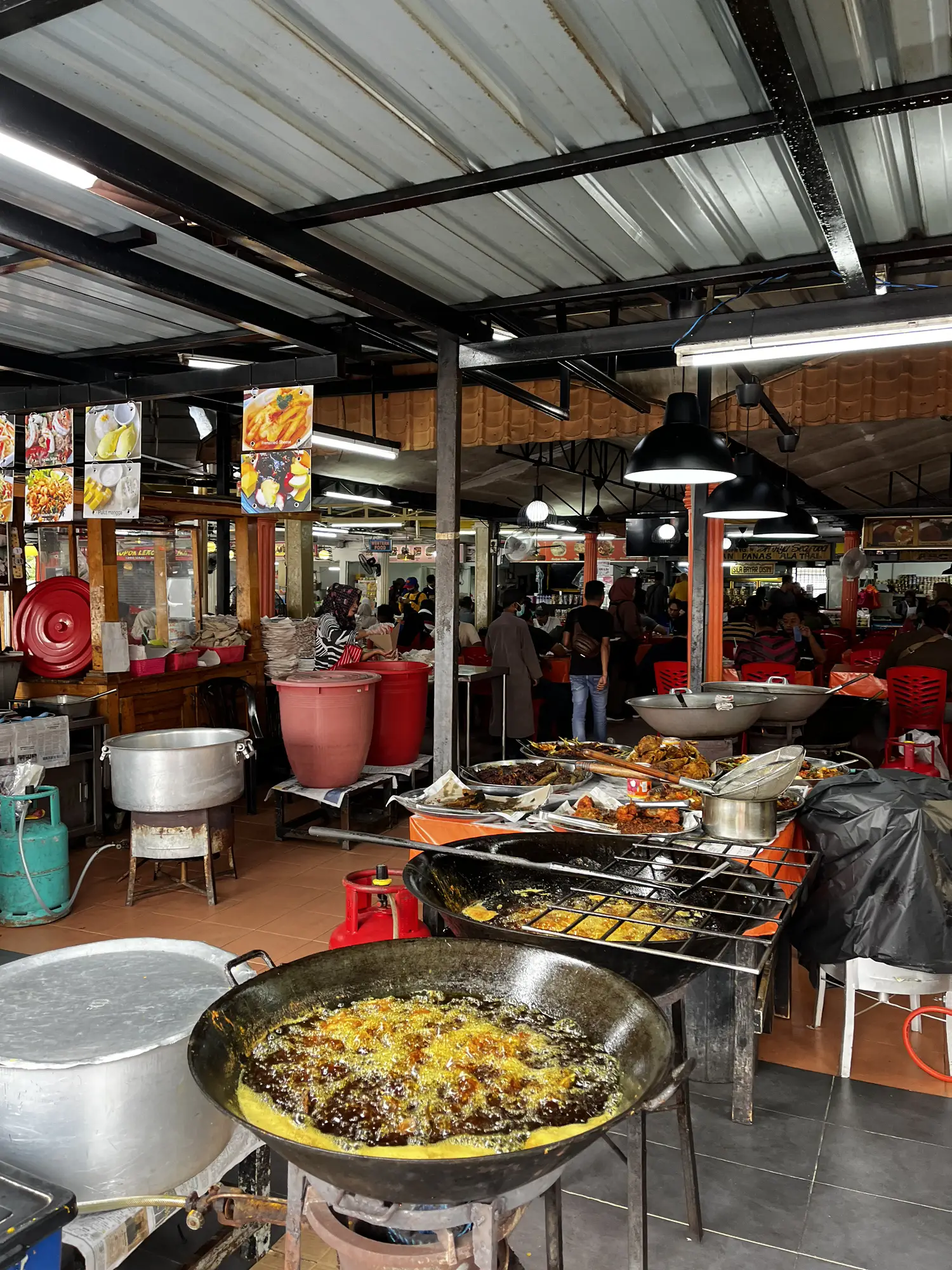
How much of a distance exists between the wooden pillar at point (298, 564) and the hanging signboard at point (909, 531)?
9.34 m

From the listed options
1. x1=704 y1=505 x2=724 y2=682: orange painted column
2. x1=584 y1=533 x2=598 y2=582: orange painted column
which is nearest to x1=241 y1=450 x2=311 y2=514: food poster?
x1=704 y1=505 x2=724 y2=682: orange painted column

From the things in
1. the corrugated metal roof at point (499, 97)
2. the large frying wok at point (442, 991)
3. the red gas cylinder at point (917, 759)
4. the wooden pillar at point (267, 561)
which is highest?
the corrugated metal roof at point (499, 97)

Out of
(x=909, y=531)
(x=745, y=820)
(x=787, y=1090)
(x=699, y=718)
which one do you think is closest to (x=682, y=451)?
(x=699, y=718)

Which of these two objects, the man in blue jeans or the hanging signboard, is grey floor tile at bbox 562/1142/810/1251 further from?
the hanging signboard

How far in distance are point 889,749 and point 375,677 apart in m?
4.96

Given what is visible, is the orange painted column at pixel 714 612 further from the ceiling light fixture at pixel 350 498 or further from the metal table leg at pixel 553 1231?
the ceiling light fixture at pixel 350 498

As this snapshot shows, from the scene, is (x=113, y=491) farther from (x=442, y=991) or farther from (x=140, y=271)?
(x=442, y=991)

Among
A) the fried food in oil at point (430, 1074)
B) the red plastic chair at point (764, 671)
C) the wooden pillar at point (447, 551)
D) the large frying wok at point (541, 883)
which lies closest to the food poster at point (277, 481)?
the wooden pillar at point (447, 551)

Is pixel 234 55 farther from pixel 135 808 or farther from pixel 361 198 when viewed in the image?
pixel 135 808

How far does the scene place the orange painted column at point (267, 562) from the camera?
9234mm

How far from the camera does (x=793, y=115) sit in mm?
2572

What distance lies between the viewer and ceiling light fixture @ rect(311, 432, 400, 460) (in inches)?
269

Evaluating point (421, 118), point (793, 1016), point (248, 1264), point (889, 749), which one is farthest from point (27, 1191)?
point (889, 749)

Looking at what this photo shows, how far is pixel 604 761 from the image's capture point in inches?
185
